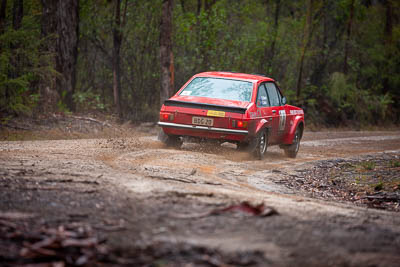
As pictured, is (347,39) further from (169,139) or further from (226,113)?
(226,113)

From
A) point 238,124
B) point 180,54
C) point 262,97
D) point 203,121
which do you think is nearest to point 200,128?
point 203,121

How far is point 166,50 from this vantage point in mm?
18344

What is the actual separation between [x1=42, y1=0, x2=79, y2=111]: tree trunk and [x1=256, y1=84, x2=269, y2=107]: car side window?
24.4 feet

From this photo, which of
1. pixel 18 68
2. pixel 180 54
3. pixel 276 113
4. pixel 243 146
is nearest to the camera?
pixel 243 146

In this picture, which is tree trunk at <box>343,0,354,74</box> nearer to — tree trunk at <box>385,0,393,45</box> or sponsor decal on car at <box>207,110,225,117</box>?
tree trunk at <box>385,0,393,45</box>

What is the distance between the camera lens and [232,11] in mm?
24734

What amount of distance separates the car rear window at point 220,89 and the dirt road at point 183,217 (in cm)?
280

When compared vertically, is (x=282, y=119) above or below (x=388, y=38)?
below

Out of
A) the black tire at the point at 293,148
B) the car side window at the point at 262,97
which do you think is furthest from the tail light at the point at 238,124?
the black tire at the point at 293,148

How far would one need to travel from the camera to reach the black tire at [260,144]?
35.3 ft

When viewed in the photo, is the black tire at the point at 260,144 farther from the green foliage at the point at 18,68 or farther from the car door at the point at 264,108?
the green foliage at the point at 18,68

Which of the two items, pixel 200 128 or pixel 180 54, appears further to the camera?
pixel 180 54

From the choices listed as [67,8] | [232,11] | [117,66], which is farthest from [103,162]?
[232,11]

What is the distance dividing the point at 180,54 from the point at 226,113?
1112 cm
